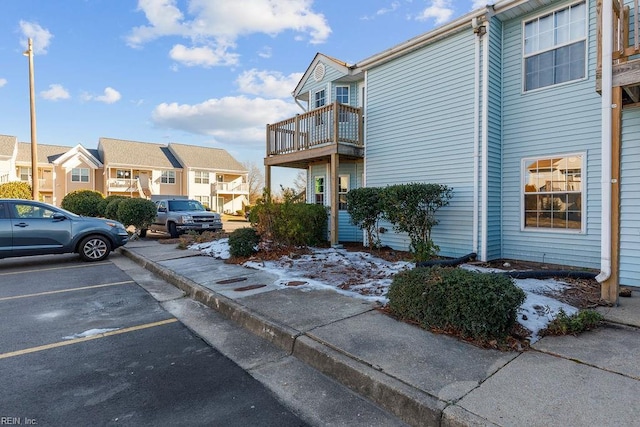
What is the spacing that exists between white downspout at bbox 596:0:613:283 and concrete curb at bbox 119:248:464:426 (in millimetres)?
3585

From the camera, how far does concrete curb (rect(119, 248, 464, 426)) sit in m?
2.44

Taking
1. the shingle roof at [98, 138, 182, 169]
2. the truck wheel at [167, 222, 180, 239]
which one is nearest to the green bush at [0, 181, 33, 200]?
the shingle roof at [98, 138, 182, 169]

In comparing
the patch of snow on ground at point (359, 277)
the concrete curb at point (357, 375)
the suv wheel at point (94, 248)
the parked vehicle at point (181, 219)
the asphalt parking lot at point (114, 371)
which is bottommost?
the asphalt parking lot at point (114, 371)

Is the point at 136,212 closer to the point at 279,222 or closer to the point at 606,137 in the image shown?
the point at 279,222

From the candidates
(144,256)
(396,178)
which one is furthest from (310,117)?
(144,256)

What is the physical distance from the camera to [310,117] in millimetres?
11141

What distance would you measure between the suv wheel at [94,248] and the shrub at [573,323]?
9716 millimetres

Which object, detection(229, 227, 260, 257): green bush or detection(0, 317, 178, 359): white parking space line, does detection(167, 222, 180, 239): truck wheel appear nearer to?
detection(229, 227, 260, 257): green bush

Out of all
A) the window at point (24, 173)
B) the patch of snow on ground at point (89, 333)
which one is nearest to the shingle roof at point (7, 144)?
the window at point (24, 173)

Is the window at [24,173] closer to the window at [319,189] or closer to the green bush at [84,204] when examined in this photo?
the green bush at [84,204]

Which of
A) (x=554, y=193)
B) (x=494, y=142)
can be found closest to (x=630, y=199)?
(x=554, y=193)

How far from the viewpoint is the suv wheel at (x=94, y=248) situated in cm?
887

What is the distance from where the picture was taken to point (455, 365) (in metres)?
3.07

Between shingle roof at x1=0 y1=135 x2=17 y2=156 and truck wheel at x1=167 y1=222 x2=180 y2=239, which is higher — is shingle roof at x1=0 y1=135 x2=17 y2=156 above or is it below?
above
